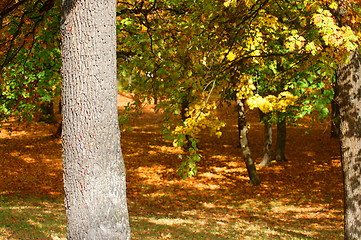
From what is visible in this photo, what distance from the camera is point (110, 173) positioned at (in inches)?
150

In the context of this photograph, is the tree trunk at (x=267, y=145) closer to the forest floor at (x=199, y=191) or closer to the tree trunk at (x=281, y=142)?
the forest floor at (x=199, y=191)

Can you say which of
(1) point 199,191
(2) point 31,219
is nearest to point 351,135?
(2) point 31,219

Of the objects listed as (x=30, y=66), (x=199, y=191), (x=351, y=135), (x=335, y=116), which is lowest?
(x=199, y=191)

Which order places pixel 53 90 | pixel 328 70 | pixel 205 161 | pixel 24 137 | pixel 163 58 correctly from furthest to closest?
pixel 24 137 → pixel 205 161 → pixel 53 90 → pixel 163 58 → pixel 328 70

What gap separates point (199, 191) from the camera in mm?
15977

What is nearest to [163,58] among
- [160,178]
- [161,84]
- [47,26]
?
[161,84]

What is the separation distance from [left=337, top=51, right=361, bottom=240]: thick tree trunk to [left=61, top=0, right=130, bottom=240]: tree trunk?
537 cm

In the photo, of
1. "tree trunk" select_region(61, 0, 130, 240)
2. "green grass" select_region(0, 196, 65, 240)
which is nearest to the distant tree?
"green grass" select_region(0, 196, 65, 240)

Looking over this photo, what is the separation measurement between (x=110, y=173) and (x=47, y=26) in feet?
24.4

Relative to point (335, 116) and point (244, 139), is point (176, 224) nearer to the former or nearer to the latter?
point (244, 139)

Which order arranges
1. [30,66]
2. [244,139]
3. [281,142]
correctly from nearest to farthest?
[30,66]
[244,139]
[281,142]

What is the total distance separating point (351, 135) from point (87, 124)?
18.5 ft

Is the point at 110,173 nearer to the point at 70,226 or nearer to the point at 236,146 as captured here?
the point at 70,226

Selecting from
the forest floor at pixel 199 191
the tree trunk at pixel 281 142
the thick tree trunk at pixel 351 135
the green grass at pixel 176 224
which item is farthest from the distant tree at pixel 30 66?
the tree trunk at pixel 281 142
